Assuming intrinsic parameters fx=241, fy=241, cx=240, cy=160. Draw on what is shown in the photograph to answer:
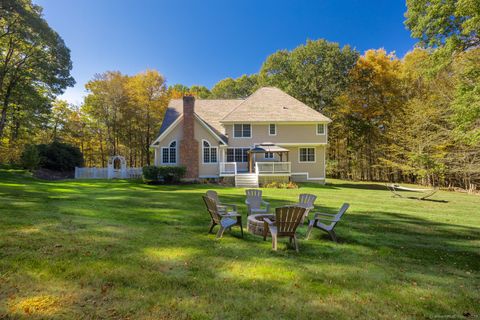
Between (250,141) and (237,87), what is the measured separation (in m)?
24.2

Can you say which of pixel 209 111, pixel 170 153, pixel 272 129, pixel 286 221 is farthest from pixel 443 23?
pixel 170 153

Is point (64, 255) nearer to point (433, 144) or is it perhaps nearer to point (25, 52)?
point (25, 52)

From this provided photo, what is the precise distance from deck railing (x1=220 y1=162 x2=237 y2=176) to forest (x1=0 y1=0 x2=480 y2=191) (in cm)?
1389

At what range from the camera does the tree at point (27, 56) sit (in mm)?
17734

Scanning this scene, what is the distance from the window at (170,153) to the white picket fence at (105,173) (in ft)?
13.2

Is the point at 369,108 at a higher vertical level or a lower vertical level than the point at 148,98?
lower

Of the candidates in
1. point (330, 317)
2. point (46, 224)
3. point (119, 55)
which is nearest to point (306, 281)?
point (330, 317)

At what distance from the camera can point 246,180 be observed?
18.8 m

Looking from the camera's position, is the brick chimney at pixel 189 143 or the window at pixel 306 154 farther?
the window at pixel 306 154

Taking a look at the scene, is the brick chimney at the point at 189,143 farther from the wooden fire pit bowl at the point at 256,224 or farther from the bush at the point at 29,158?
the wooden fire pit bowl at the point at 256,224

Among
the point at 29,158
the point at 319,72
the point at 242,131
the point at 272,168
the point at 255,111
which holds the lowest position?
the point at 272,168

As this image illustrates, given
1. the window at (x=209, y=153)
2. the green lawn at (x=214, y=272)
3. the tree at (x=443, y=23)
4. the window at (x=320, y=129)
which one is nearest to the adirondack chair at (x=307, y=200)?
the green lawn at (x=214, y=272)

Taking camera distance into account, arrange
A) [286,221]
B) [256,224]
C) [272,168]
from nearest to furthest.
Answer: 1. [286,221]
2. [256,224]
3. [272,168]

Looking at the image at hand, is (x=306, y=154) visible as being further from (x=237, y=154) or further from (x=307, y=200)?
(x=307, y=200)
